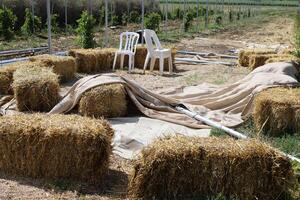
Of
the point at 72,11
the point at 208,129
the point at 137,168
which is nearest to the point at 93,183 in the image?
the point at 137,168

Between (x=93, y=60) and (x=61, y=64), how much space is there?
156 cm

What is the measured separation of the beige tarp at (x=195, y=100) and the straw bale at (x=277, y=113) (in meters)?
0.54

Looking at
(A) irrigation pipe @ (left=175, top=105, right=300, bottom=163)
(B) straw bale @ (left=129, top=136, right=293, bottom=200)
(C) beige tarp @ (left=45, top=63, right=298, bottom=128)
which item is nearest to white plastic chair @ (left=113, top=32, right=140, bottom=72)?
(C) beige tarp @ (left=45, top=63, right=298, bottom=128)

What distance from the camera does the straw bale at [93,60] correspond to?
10.8 meters

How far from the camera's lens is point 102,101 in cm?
648

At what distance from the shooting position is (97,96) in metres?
6.46

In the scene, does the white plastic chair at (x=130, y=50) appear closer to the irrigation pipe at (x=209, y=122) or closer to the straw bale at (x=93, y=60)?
the straw bale at (x=93, y=60)

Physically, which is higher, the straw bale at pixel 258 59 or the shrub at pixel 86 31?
the shrub at pixel 86 31

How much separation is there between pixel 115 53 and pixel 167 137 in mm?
7660

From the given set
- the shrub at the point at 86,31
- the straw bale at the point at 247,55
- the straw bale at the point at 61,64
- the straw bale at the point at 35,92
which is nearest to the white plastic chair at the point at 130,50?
the straw bale at the point at 61,64

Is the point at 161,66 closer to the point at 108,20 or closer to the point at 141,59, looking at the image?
the point at 141,59

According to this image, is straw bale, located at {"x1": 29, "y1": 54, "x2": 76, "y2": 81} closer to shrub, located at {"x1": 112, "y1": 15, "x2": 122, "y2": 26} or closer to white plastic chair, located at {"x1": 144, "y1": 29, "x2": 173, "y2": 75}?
white plastic chair, located at {"x1": 144, "y1": 29, "x2": 173, "y2": 75}

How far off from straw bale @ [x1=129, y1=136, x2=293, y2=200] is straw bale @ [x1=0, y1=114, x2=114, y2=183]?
53 cm

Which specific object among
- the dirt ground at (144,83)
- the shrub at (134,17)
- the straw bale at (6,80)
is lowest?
the dirt ground at (144,83)
